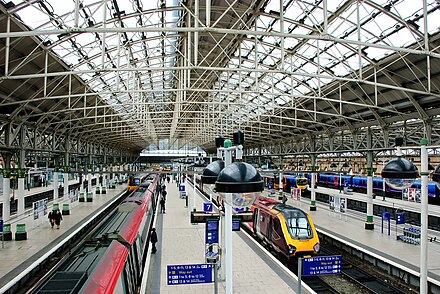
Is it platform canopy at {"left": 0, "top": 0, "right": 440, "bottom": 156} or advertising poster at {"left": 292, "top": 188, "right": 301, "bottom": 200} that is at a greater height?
platform canopy at {"left": 0, "top": 0, "right": 440, "bottom": 156}

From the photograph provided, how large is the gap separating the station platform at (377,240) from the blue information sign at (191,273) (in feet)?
25.9

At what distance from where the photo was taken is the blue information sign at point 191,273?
559cm

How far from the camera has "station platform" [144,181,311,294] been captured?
9102 mm

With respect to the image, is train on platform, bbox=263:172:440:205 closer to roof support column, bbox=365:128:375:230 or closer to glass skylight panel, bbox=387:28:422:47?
roof support column, bbox=365:128:375:230

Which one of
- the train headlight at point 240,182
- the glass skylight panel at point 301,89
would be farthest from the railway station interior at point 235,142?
the glass skylight panel at point 301,89

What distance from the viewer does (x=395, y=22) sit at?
12.0 m

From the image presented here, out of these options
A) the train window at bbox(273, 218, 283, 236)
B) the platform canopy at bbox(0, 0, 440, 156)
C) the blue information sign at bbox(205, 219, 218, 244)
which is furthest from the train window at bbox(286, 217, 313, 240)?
the platform canopy at bbox(0, 0, 440, 156)

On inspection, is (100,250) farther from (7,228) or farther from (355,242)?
(355,242)

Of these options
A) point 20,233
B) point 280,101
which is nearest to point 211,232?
point 20,233

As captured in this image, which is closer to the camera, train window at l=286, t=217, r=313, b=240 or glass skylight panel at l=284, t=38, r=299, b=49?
train window at l=286, t=217, r=313, b=240

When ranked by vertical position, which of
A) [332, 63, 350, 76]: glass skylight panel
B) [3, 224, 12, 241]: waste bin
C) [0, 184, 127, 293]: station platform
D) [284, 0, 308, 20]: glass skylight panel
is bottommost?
[0, 184, 127, 293]: station platform

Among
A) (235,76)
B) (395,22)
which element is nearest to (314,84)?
(235,76)

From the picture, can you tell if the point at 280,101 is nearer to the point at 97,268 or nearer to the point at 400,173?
the point at 400,173

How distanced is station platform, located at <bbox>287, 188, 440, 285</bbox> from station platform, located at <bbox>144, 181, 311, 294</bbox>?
4.43m
